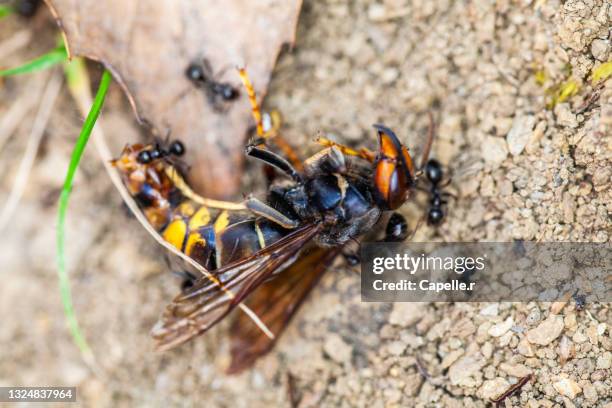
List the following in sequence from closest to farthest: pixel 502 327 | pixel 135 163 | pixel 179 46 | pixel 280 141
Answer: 1. pixel 502 327
2. pixel 179 46
3. pixel 135 163
4. pixel 280 141

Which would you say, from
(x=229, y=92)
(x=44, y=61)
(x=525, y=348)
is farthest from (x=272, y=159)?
(x=525, y=348)

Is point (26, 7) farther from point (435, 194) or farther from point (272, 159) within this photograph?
point (435, 194)

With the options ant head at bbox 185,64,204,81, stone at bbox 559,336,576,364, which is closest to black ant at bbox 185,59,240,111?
ant head at bbox 185,64,204,81

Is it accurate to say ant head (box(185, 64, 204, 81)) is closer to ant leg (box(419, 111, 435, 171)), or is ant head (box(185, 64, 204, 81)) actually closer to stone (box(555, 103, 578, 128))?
ant leg (box(419, 111, 435, 171))

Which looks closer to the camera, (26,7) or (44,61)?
(44,61)

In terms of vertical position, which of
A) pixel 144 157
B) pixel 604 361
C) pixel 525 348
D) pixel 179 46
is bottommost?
pixel 604 361

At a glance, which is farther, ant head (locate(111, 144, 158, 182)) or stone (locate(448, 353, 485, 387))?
ant head (locate(111, 144, 158, 182))

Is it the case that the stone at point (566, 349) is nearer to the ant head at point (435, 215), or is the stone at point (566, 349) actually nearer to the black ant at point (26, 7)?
the ant head at point (435, 215)

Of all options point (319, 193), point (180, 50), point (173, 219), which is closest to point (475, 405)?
point (319, 193)
